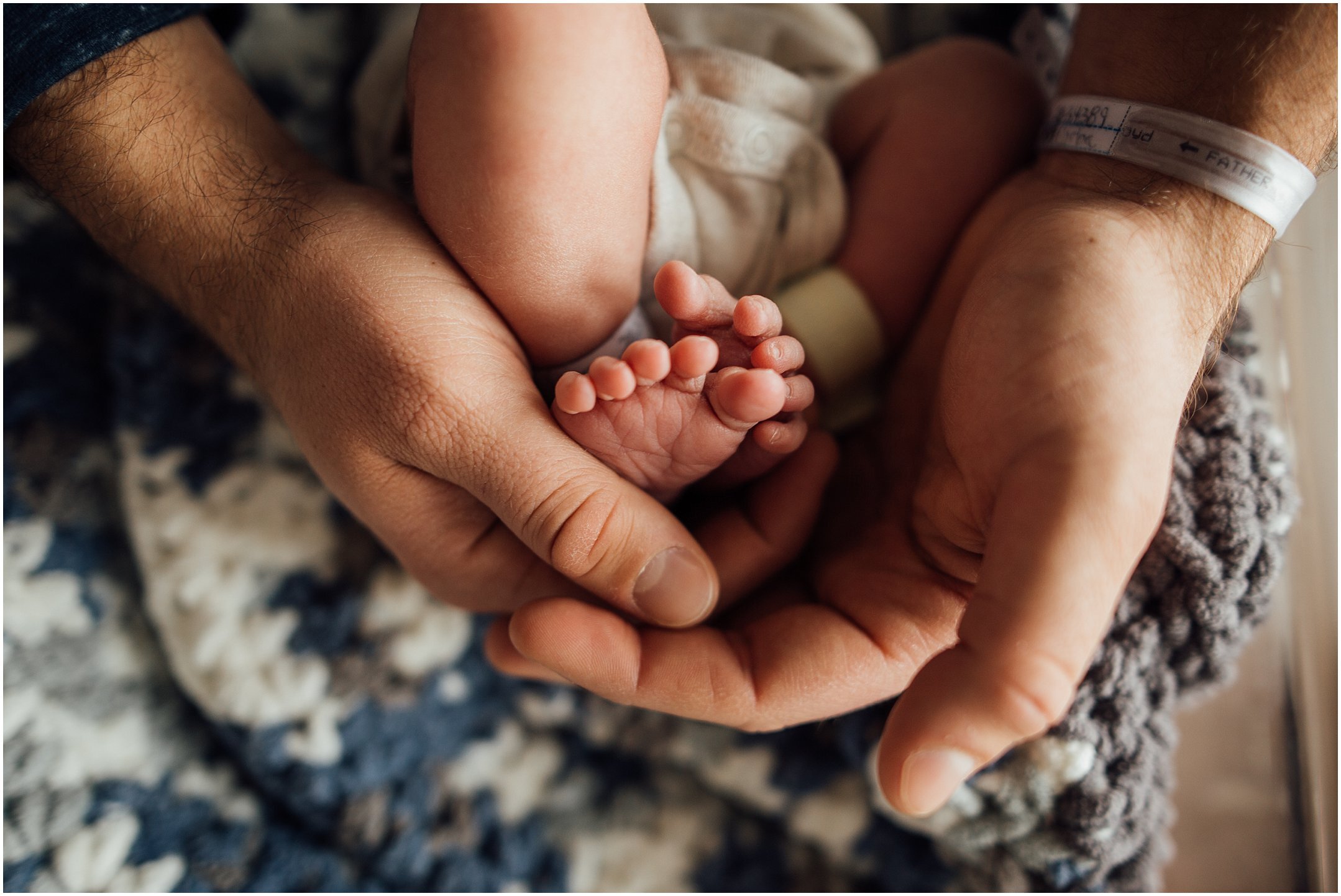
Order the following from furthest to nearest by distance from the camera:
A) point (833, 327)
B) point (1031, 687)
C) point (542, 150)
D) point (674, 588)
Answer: point (833, 327) → point (674, 588) → point (542, 150) → point (1031, 687)

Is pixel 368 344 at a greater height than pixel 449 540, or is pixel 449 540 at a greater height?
pixel 368 344

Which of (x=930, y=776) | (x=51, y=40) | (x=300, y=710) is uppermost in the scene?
(x=51, y=40)

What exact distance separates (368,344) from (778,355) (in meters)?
0.34

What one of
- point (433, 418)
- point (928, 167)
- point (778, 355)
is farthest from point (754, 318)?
point (928, 167)

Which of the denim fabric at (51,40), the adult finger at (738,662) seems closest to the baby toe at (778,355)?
the adult finger at (738,662)

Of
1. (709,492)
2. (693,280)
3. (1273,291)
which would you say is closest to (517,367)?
(693,280)

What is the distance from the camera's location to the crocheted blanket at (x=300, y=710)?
34.2 inches

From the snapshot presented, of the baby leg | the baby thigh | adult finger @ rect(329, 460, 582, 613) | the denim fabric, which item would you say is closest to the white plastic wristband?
the baby thigh

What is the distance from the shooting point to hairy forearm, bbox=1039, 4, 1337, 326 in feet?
2.20

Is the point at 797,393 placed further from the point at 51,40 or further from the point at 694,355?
the point at 51,40

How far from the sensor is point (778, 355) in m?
0.67

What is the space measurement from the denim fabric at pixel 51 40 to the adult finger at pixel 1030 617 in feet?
2.93

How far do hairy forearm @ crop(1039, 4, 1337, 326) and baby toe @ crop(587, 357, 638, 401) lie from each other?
0.46 meters

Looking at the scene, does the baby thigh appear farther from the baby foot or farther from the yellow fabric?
the baby foot
